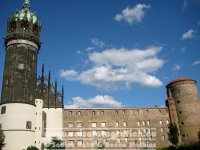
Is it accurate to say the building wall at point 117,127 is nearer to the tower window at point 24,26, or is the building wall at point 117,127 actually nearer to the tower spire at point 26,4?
the tower window at point 24,26

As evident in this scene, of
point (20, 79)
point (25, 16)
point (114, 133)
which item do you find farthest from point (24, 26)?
point (114, 133)

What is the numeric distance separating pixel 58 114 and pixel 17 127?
9980 mm

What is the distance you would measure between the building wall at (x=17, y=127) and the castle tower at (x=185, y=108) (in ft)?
102

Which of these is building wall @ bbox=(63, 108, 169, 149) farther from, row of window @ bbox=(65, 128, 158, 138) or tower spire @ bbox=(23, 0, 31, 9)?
tower spire @ bbox=(23, 0, 31, 9)

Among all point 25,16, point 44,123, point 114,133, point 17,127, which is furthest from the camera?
point 114,133

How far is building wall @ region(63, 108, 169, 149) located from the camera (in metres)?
51.8

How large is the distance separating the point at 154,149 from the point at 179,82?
17.3m

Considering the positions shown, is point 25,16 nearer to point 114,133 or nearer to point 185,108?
point 114,133

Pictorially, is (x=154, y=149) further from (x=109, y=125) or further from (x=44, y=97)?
(x=44, y=97)

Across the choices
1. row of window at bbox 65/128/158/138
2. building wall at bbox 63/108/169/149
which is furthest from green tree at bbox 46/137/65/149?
row of window at bbox 65/128/158/138

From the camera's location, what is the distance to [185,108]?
56.4 meters

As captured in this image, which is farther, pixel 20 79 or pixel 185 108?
pixel 185 108

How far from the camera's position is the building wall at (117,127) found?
51.8 m

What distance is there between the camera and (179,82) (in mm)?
58875
